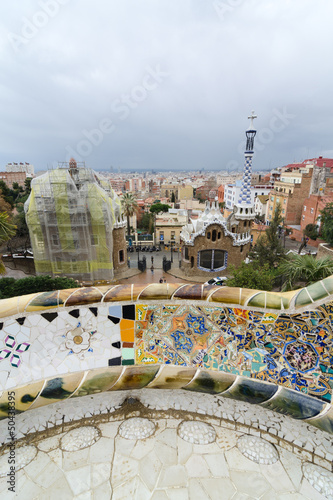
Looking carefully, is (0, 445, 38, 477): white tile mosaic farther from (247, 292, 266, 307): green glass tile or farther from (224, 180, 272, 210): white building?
(224, 180, 272, 210): white building

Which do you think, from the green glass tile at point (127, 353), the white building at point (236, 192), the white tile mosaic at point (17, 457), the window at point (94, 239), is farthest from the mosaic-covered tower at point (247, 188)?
the white building at point (236, 192)

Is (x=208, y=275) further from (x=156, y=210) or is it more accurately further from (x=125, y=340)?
(x=156, y=210)

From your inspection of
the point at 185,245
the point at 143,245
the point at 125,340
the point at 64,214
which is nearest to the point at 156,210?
the point at 143,245

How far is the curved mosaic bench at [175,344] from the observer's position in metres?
3.77

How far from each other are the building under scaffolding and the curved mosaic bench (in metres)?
11.2

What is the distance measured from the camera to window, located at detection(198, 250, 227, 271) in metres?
17.1

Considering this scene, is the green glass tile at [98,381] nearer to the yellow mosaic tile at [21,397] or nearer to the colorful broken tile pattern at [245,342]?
the colorful broken tile pattern at [245,342]

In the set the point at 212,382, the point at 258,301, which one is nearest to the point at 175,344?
the point at 212,382

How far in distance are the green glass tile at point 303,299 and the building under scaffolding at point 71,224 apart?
41.6 ft

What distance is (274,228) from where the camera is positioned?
48.6ft

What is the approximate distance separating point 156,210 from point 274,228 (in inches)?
1055

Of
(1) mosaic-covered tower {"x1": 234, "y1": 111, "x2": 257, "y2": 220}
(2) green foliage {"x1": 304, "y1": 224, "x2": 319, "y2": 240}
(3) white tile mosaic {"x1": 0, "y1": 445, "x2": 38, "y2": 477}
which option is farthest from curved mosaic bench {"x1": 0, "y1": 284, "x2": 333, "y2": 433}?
(2) green foliage {"x1": 304, "y1": 224, "x2": 319, "y2": 240}

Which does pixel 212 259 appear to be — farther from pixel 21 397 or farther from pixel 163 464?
pixel 21 397

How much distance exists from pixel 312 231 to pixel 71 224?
21.2 meters
